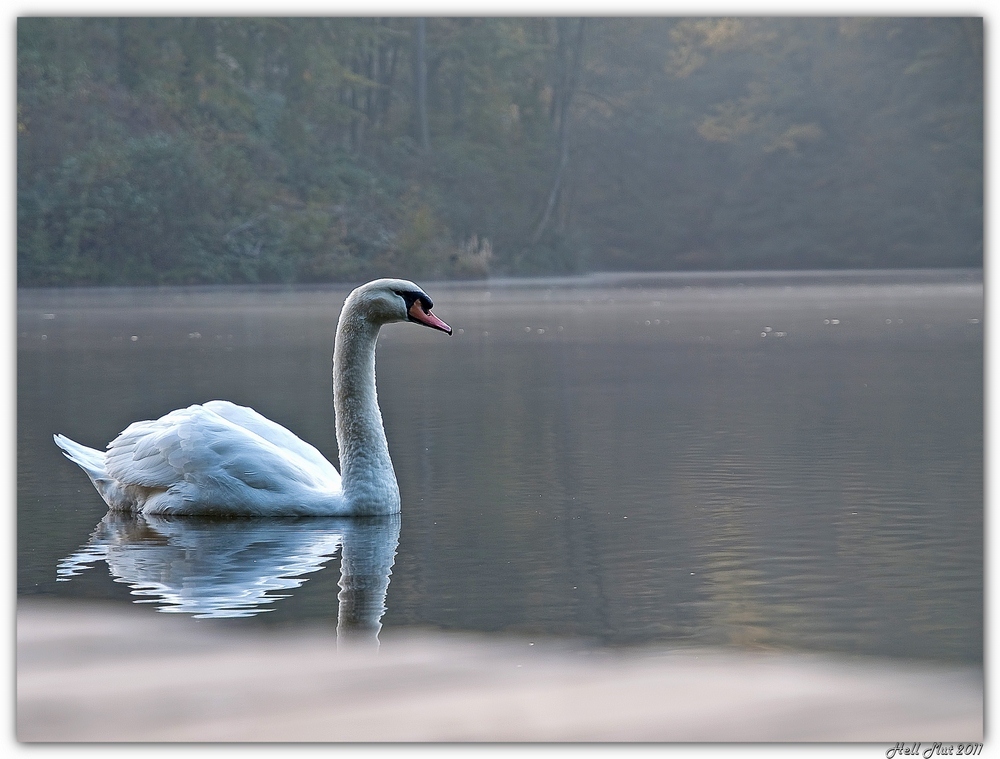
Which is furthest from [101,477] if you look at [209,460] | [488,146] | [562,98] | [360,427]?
[562,98]

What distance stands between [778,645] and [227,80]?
29.1 meters

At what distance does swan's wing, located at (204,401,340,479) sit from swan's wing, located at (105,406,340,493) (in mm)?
55

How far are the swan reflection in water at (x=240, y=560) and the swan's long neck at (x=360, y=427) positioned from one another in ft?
0.27

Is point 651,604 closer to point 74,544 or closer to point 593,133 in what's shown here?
point 74,544

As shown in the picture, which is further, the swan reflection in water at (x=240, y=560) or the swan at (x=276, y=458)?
the swan at (x=276, y=458)

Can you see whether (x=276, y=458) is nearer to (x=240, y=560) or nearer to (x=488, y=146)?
(x=240, y=560)

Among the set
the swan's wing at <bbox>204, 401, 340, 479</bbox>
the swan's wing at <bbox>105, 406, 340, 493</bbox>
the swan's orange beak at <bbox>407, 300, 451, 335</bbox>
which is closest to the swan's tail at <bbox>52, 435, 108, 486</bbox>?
the swan's wing at <bbox>105, 406, 340, 493</bbox>

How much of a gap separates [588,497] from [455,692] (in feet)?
9.57

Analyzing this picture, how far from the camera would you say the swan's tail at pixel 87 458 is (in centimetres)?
672

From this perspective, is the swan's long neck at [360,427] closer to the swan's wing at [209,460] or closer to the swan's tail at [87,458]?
the swan's wing at [209,460]

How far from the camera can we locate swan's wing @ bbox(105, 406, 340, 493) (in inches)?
246

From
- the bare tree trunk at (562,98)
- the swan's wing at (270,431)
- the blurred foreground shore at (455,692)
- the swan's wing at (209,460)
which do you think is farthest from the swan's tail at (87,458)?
the bare tree trunk at (562,98)

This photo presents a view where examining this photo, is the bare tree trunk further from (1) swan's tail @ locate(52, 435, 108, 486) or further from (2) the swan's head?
(2) the swan's head

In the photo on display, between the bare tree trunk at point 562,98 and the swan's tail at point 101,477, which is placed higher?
the bare tree trunk at point 562,98
